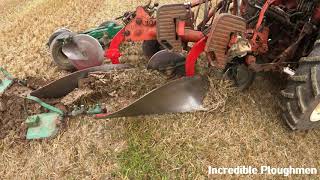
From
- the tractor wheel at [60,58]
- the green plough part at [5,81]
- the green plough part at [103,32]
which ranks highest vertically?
the green plough part at [103,32]

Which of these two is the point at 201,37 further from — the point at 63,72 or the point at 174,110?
the point at 63,72

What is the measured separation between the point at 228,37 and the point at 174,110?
31.6 inches

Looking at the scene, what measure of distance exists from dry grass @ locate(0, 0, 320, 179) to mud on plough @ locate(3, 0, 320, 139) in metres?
0.13

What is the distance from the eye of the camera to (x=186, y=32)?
2.93 metres

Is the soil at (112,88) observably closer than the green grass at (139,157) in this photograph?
No

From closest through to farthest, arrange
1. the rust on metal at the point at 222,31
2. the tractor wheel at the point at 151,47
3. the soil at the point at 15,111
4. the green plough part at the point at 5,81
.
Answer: the rust on metal at the point at 222,31
the soil at the point at 15,111
the green plough part at the point at 5,81
the tractor wheel at the point at 151,47

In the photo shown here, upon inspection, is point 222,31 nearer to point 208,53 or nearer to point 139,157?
point 208,53

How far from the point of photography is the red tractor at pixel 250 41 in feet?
8.84

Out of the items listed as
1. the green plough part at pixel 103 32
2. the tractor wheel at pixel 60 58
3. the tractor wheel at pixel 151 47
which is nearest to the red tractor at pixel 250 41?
the tractor wheel at pixel 151 47

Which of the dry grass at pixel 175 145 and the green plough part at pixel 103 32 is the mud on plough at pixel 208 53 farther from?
the green plough part at pixel 103 32

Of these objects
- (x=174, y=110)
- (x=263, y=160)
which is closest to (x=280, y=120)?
(x=263, y=160)

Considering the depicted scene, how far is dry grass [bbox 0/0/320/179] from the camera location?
2.72 meters

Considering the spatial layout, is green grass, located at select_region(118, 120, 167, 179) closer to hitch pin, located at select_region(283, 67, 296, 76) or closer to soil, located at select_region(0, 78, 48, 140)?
soil, located at select_region(0, 78, 48, 140)

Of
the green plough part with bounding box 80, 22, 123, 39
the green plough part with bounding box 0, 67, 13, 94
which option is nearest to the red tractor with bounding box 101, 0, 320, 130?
the green plough part with bounding box 80, 22, 123, 39
